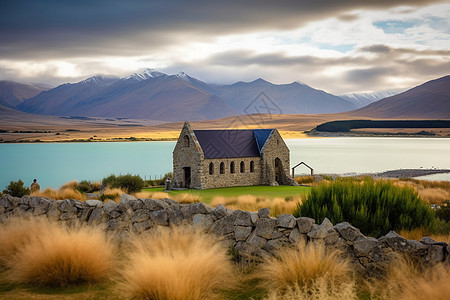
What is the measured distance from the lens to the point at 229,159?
37.1 metres

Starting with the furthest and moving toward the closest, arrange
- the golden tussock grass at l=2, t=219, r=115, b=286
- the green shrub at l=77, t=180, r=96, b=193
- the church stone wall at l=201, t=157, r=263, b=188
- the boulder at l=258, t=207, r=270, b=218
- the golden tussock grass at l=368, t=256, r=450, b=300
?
the green shrub at l=77, t=180, r=96, b=193, the church stone wall at l=201, t=157, r=263, b=188, the boulder at l=258, t=207, r=270, b=218, the golden tussock grass at l=2, t=219, r=115, b=286, the golden tussock grass at l=368, t=256, r=450, b=300

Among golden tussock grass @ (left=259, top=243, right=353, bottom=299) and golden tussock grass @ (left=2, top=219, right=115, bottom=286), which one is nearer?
golden tussock grass @ (left=259, top=243, right=353, bottom=299)

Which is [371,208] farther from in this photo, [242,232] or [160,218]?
[160,218]

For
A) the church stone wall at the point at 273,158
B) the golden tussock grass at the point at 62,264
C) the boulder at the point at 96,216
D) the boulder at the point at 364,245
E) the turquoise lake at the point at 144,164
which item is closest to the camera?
the golden tussock grass at the point at 62,264

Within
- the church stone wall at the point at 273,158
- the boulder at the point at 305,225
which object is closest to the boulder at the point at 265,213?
the boulder at the point at 305,225

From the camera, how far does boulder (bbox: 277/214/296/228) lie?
995cm

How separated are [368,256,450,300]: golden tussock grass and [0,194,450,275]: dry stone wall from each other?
275mm

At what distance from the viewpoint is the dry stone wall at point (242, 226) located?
8.93 meters

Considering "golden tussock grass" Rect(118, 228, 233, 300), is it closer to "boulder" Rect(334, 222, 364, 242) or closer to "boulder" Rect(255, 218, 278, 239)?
"boulder" Rect(255, 218, 278, 239)

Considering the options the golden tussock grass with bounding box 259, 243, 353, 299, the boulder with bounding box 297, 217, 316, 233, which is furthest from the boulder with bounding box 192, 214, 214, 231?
the golden tussock grass with bounding box 259, 243, 353, 299

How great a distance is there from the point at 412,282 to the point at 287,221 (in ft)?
Answer: 10.3

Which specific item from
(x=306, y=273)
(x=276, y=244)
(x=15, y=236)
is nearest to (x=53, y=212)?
(x=15, y=236)

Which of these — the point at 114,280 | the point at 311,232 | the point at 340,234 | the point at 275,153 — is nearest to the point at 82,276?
the point at 114,280

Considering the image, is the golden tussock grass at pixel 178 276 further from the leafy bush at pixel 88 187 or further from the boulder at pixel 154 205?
the leafy bush at pixel 88 187
